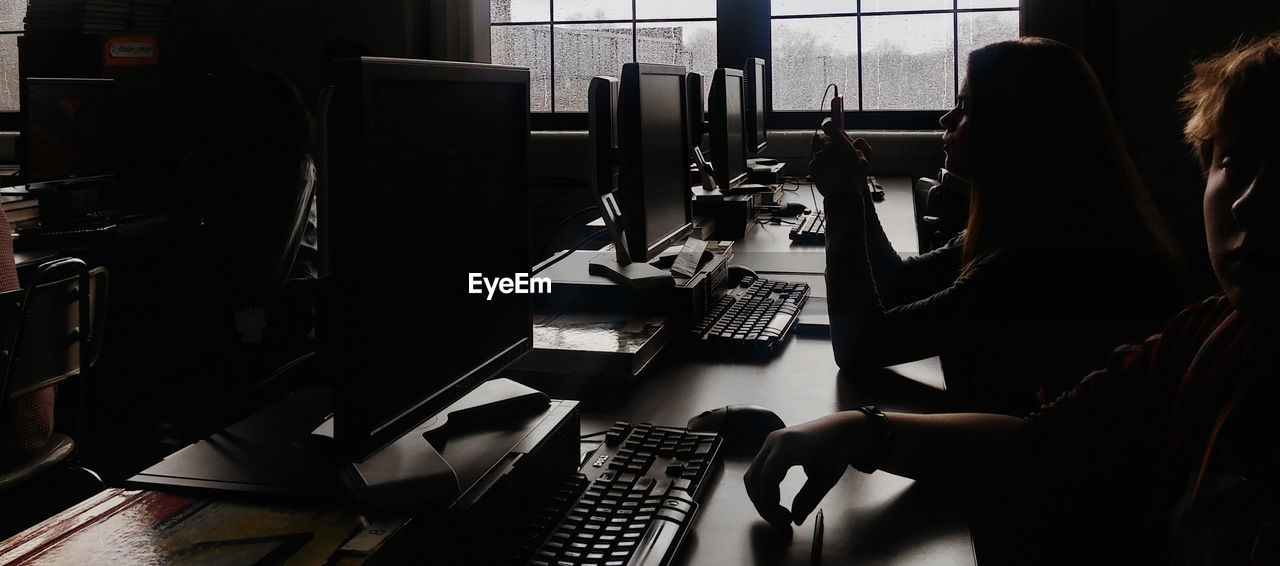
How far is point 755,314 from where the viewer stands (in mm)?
1864

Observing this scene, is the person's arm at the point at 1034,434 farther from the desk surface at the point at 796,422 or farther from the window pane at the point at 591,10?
the window pane at the point at 591,10

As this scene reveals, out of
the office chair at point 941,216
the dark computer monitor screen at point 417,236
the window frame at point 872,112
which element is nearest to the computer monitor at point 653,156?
the dark computer monitor screen at point 417,236

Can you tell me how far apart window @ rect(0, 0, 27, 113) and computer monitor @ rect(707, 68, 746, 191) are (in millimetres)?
4285

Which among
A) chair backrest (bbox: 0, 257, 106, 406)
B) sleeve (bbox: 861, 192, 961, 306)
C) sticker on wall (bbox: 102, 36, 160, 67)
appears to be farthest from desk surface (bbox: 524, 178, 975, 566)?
sticker on wall (bbox: 102, 36, 160, 67)

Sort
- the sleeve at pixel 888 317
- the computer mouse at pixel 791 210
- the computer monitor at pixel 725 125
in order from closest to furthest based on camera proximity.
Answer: the sleeve at pixel 888 317, the computer monitor at pixel 725 125, the computer mouse at pixel 791 210

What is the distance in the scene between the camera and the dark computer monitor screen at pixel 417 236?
781 millimetres

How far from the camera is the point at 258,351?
8.57 ft

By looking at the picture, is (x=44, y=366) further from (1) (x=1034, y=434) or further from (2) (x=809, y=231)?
(2) (x=809, y=231)

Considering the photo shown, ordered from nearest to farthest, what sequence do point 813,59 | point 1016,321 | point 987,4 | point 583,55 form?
1. point 1016,321
2. point 987,4
3. point 813,59
4. point 583,55

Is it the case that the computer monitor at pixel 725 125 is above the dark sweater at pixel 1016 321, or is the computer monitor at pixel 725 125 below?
above

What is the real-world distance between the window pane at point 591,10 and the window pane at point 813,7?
2.41 ft

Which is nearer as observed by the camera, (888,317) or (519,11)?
(888,317)

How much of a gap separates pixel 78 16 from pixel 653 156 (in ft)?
11.5

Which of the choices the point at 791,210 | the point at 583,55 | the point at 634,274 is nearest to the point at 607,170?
the point at 634,274
